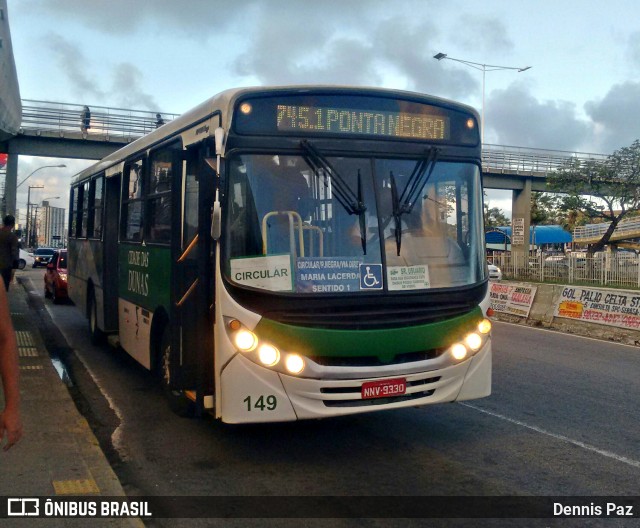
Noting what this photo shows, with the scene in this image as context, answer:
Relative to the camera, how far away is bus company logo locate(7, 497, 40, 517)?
492cm

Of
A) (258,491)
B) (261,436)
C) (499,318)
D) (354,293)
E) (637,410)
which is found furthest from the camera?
(499,318)

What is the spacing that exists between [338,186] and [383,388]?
1.72m

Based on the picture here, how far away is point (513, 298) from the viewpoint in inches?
768

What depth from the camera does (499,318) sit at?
19.8 metres

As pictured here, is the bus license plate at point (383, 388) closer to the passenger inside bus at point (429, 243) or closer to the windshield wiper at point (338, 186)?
the passenger inside bus at point (429, 243)

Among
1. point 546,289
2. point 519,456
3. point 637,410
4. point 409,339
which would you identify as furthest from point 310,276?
point 546,289

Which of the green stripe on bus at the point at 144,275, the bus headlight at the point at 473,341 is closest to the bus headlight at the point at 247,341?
the green stripe on bus at the point at 144,275

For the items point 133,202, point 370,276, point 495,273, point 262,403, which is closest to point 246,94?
point 370,276

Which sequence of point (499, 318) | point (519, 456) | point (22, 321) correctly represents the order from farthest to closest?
point (499, 318), point (22, 321), point (519, 456)

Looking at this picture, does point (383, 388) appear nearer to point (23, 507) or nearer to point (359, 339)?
point (359, 339)

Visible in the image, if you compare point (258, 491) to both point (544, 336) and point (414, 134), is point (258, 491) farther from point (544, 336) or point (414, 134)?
point (544, 336)

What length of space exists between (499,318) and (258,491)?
15.1 metres

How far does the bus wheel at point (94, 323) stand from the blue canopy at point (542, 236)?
5258 centimetres

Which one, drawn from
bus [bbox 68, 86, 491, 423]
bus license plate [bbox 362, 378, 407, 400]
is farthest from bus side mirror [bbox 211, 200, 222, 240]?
bus license plate [bbox 362, 378, 407, 400]
